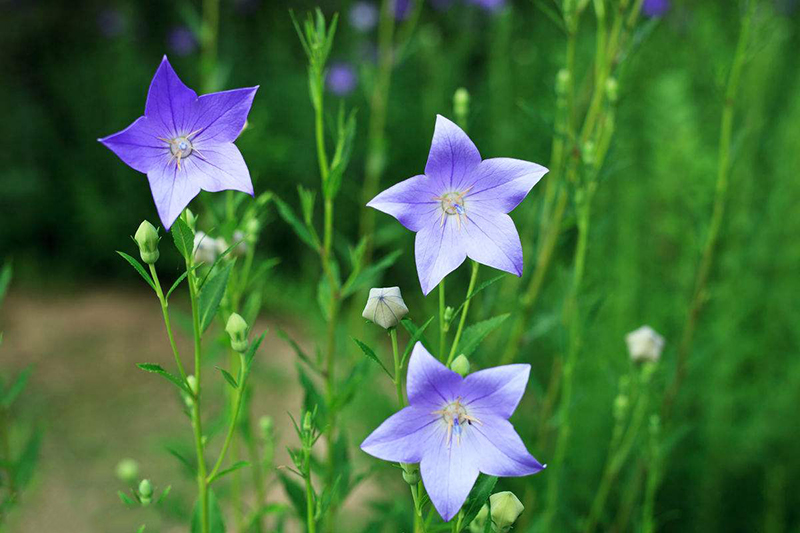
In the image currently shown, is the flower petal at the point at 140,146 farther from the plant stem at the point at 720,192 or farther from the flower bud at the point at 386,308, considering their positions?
the plant stem at the point at 720,192

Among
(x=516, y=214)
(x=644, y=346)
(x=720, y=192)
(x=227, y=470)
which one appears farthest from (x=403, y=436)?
(x=516, y=214)

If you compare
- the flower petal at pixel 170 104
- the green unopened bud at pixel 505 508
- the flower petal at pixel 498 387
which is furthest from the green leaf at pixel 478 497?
the flower petal at pixel 170 104

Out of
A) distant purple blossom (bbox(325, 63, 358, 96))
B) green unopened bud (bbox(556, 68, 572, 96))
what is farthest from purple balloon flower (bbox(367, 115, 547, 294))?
distant purple blossom (bbox(325, 63, 358, 96))

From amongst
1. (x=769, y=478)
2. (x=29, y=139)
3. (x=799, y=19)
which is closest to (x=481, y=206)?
(x=769, y=478)

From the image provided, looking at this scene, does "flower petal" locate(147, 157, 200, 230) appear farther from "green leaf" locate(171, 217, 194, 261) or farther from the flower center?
the flower center

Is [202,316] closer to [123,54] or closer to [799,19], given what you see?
[123,54]
